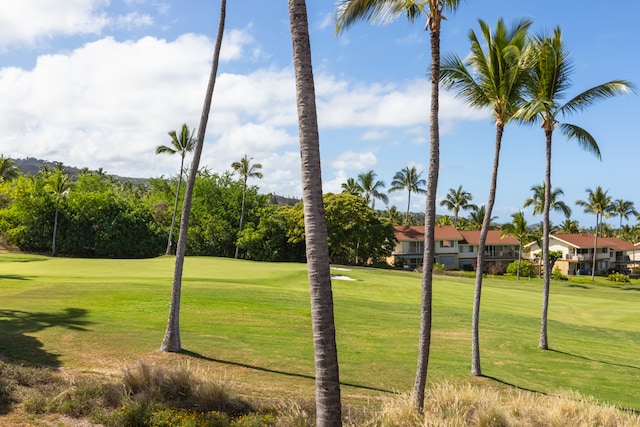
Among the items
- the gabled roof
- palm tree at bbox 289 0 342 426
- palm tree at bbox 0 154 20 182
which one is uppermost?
palm tree at bbox 0 154 20 182

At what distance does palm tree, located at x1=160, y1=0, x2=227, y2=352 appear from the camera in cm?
1380

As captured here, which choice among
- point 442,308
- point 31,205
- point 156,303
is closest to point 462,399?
point 156,303

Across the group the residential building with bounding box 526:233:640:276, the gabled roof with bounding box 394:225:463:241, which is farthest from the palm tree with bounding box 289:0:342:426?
the residential building with bounding box 526:233:640:276

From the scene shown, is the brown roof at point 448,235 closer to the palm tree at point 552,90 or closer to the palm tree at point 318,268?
the palm tree at point 552,90

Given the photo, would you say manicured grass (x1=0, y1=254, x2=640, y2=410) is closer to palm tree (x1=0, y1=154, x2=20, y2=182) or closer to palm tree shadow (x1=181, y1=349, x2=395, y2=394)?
palm tree shadow (x1=181, y1=349, x2=395, y2=394)

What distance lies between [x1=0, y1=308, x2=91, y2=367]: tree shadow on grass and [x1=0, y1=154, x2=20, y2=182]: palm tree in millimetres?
49555

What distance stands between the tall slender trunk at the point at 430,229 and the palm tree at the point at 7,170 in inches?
2443

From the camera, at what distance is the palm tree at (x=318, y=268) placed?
21.1 feet

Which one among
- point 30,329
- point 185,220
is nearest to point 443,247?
point 185,220

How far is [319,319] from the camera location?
6.45 meters

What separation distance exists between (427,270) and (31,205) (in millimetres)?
→ 56329

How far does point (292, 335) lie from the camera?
16781 millimetres

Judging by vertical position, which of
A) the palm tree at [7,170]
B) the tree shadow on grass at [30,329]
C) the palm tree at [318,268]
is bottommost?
the tree shadow on grass at [30,329]

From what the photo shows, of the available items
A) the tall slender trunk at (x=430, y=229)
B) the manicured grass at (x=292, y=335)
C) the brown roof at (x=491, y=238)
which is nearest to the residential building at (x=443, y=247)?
the brown roof at (x=491, y=238)
